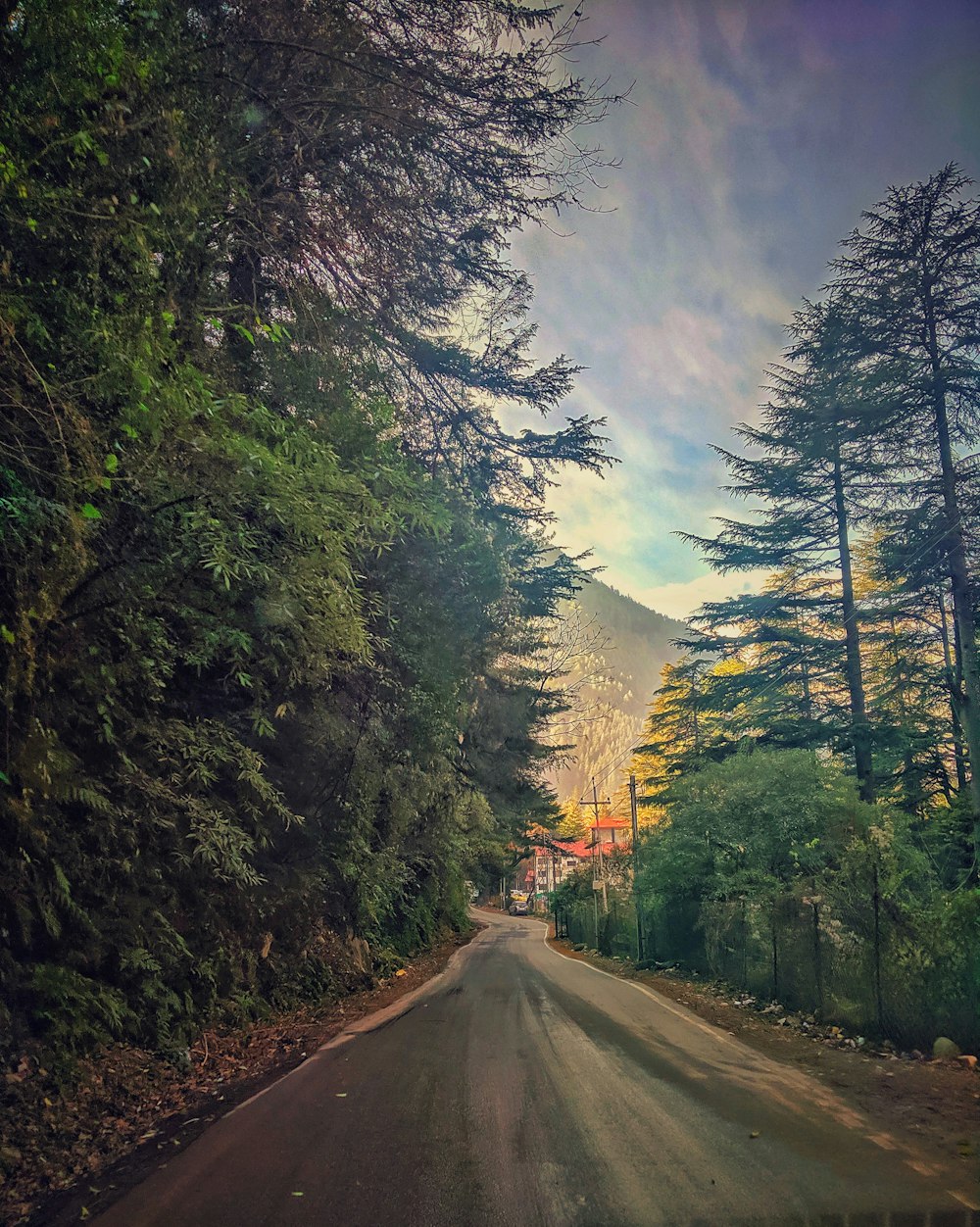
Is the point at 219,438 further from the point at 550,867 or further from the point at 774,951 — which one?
the point at 550,867

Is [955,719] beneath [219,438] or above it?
above

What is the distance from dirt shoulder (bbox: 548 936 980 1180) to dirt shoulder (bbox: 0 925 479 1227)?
5.17 metres

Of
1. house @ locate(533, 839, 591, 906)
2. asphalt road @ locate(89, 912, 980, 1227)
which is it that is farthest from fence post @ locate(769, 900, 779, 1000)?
house @ locate(533, 839, 591, 906)

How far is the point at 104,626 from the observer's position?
240 inches

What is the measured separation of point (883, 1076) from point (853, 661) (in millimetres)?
13838

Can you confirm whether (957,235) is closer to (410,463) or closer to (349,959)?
(410,463)

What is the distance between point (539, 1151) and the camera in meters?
4.54

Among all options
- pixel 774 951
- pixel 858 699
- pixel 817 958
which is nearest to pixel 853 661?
pixel 858 699

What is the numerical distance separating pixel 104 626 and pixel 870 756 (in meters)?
18.1

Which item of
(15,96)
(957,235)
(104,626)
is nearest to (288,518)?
(104,626)

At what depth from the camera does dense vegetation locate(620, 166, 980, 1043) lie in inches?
369

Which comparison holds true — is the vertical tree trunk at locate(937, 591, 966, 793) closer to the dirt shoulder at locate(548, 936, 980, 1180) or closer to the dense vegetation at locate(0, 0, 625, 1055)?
the dirt shoulder at locate(548, 936, 980, 1180)

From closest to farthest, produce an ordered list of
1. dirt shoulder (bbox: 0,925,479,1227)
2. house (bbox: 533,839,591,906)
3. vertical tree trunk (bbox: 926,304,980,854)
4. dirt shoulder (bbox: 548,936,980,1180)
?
1. dirt shoulder (bbox: 0,925,479,1227)
2. dirt shoulder (bbox: 548,936,980,1180)
3. vertical tree trunk (bbox: 926,304,980,854)
4. house (bbox: 533,839,591,906)

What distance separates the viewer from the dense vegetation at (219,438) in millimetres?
4207
